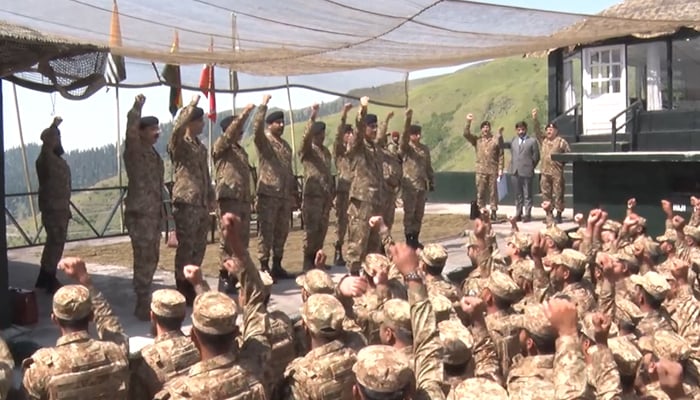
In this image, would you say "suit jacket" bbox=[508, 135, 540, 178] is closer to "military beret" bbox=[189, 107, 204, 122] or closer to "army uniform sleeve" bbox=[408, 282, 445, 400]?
"military beret" bbox=[189, 107, 204, 122]

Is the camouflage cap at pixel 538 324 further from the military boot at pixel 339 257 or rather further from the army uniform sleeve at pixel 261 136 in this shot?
the military boot at pixel 339 257

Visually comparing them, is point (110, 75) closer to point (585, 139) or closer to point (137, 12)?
point (137, 12)

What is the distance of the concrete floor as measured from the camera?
6.17m

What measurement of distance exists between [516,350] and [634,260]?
2329mm

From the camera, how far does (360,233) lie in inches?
368

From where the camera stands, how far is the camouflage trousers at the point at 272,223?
857cm

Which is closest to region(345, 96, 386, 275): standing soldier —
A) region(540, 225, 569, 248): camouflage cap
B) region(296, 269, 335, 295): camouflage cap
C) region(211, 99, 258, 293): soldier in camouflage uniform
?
region(211, 99, 258, 293): soldier in camouflage uniform

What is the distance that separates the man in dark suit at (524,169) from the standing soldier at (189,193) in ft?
24.2

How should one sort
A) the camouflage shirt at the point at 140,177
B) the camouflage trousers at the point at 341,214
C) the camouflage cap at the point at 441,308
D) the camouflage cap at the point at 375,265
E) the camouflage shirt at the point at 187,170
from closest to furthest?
the camouflage cap at the point at 441,308, the camouflage cap at the point at 375,265, the camouflage shirt at the point at 140,177, the camouflage shirt at the point at 187,170, the camouflage trousers at the point at 341,214

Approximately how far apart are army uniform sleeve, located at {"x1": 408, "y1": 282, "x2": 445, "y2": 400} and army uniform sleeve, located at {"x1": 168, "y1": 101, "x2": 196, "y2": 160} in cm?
385

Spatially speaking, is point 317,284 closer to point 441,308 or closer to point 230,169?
point 441,308

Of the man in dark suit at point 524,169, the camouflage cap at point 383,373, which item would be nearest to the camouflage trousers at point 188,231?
the camouflage cap at point 383,373

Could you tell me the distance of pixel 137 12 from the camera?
6.05m

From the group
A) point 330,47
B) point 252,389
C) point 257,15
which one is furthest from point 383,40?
point 252,389
